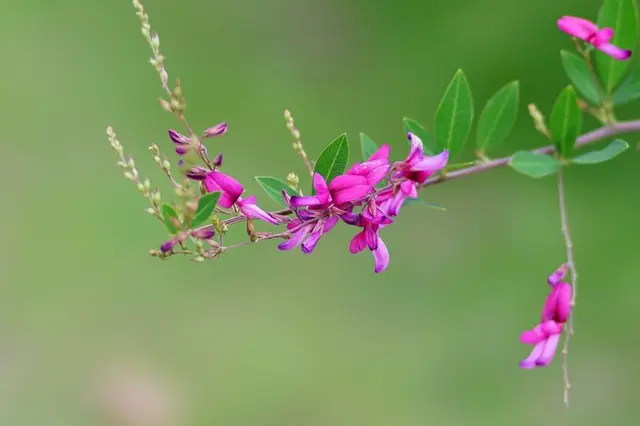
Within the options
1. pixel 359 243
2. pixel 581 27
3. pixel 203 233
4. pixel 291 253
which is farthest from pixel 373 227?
pixel 291 253

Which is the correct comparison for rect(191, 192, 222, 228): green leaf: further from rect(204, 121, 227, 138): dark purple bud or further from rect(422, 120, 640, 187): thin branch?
rect(422, 120, 640, 187): thin branch

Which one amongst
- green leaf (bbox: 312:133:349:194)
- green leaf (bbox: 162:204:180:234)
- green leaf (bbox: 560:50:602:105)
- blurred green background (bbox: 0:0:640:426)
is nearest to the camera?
green leaf (bbox: 162:204:180:234)

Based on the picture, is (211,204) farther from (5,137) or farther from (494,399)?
(5,137)

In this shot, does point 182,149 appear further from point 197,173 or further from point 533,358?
point 533,358

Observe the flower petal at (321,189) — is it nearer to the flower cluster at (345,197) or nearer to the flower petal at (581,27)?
the flower cluster at (345,197)

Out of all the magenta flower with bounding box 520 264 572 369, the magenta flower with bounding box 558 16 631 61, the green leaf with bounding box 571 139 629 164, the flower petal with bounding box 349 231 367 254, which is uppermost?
the magenta flower with bounding box 558 16 631 61

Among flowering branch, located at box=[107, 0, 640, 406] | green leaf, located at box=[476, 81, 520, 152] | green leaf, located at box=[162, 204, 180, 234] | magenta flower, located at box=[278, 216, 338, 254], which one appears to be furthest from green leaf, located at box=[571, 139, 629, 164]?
green leaf, located at box=[162, 204, 180, 234]

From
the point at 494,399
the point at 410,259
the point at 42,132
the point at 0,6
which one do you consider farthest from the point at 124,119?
the point at 494,399
